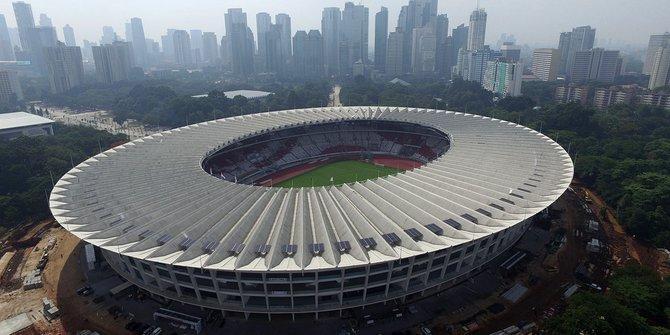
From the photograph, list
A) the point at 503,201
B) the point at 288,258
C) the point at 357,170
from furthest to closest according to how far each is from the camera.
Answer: the point at 357,170 < the point at 503,201 < the point at 288,258

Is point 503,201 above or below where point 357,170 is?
above

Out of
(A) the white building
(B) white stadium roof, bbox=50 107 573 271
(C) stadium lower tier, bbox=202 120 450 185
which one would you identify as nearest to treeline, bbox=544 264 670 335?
(B) white stadium roof, bbox=50 107 573 271

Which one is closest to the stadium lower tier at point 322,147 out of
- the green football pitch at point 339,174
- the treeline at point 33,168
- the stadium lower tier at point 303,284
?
the green football pitch at point 339,174

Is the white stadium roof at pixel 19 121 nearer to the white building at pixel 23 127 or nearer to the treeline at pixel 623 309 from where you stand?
the white building at pixel 23 127

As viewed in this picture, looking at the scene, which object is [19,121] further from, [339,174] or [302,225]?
[302,225]

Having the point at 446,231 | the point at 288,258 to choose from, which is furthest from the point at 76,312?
the point at 446,231

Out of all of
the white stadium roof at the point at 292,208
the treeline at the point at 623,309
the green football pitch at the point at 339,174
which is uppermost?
the white stadium roof at the point at 292,208

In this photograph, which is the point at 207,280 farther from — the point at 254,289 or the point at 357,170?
the point at 357,170
